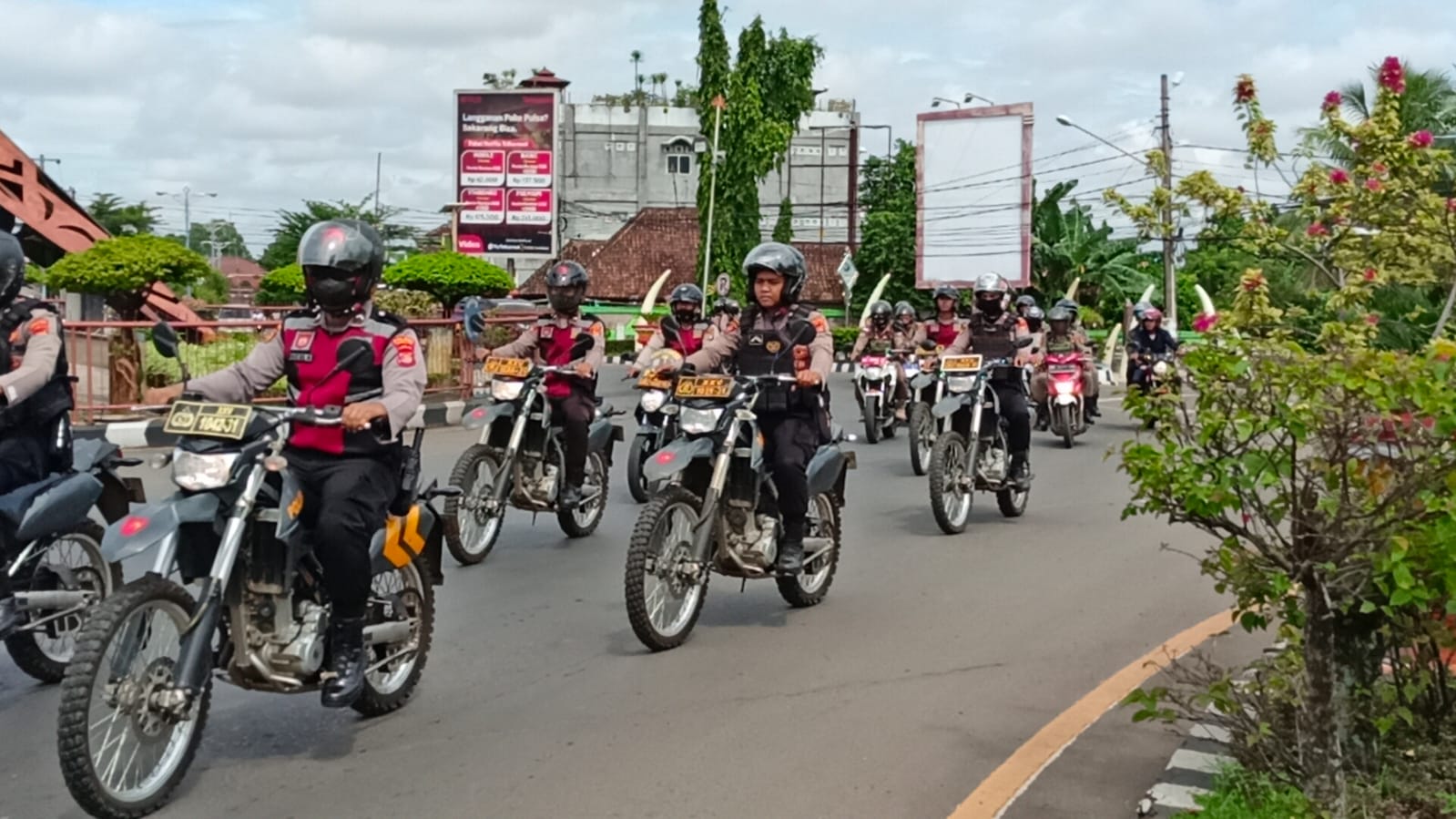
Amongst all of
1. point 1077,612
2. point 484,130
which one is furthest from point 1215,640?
point 484,130

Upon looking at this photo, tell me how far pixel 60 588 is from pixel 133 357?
461 inches

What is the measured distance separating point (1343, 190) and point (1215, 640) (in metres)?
2.24

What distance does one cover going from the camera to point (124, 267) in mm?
19719

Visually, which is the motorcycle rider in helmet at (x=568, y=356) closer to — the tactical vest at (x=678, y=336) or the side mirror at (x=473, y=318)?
the side mirror at (x=473, y=318)

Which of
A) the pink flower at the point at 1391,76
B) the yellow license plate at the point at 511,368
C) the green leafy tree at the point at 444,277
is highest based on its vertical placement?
the pink flower at the point at 1391,76

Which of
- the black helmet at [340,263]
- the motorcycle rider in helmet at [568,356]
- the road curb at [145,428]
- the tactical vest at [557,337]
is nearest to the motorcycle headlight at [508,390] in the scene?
the motorcycle rider in helmet at [568,356]

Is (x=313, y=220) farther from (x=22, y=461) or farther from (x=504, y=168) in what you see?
(x=22, y=461)

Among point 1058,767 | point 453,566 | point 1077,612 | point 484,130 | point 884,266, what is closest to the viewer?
point 1058,767

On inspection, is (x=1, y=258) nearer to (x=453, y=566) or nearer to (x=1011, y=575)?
(x=453, y=566)

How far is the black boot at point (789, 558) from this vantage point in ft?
25.7

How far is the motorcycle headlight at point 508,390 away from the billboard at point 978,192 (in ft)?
112

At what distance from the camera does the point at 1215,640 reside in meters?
7.44

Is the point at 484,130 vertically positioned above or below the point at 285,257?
above

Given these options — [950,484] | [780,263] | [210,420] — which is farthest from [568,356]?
[210,420]
